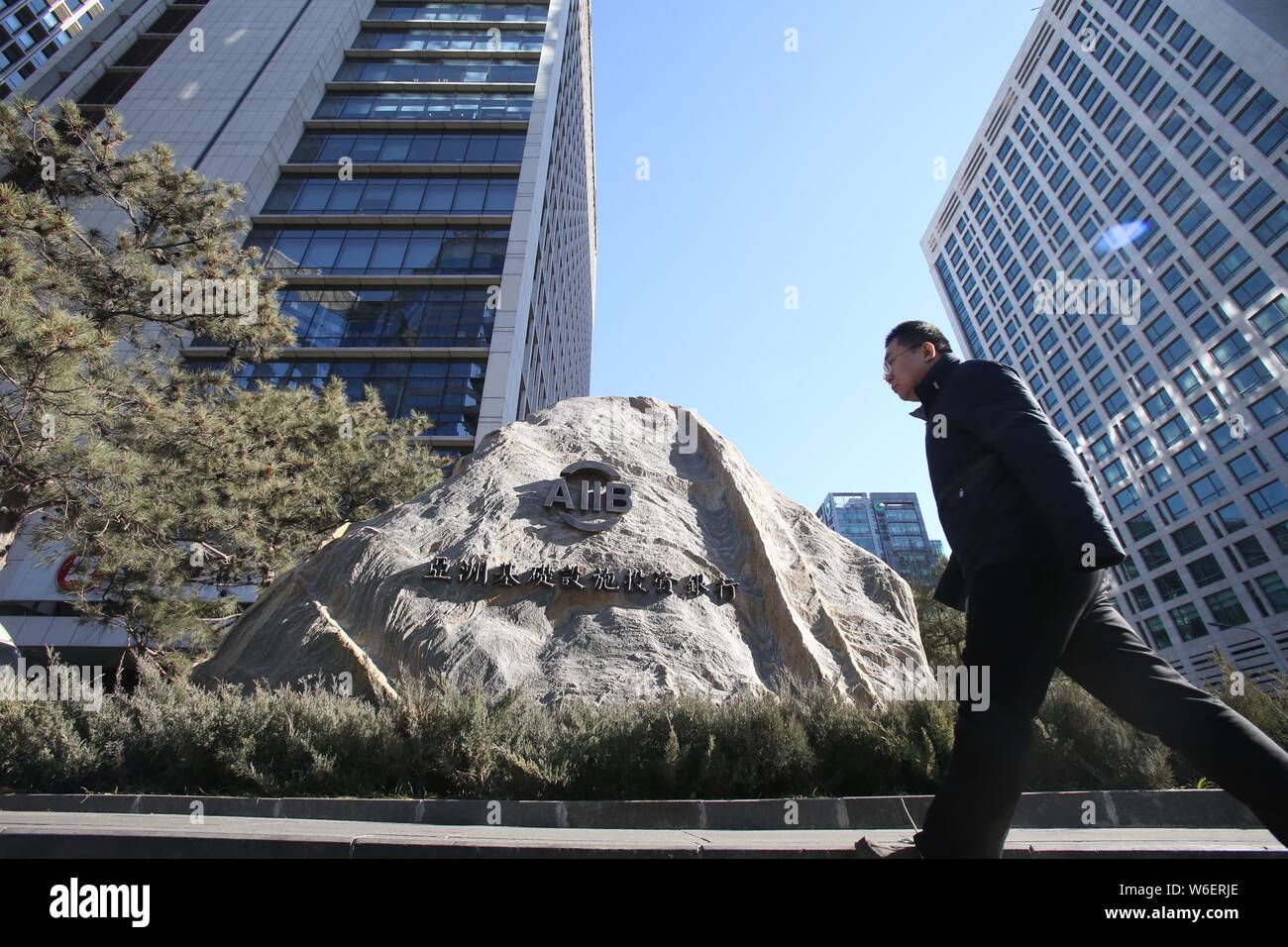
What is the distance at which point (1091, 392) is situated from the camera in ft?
171

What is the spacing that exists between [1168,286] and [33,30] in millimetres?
98077

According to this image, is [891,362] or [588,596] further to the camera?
[588,596]

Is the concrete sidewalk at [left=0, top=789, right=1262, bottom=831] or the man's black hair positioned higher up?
the man's black hair

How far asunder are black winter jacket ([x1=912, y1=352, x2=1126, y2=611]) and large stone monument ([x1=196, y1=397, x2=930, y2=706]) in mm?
3515

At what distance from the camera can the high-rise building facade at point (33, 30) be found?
56500 mm

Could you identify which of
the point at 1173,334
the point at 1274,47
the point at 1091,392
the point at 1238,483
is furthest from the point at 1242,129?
the point at 1238,483

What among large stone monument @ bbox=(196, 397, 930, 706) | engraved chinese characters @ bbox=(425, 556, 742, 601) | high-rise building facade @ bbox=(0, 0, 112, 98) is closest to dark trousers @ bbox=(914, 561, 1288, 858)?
large stone monument @ bbox=(196, 397, 930, 706)

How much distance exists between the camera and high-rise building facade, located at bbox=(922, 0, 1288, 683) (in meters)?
38.2

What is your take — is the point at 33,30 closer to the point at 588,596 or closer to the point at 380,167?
the point at 380,167

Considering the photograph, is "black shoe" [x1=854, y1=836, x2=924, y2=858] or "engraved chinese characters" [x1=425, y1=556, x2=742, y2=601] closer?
"black shoe" [x1=854, y1=836, x2=924, y2=858]

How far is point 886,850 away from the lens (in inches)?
78.8

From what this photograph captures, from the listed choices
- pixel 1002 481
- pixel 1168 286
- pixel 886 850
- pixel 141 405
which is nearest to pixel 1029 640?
pixel 1002 481

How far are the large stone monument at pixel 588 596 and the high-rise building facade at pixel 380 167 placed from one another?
55.1 ft

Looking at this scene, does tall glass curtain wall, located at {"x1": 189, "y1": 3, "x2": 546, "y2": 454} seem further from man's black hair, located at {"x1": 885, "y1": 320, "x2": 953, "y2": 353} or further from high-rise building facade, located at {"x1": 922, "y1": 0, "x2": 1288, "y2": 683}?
high-rise building facade, located at {"x1": 922, "y1": 0, "x2": 1288, "y2": 683}
